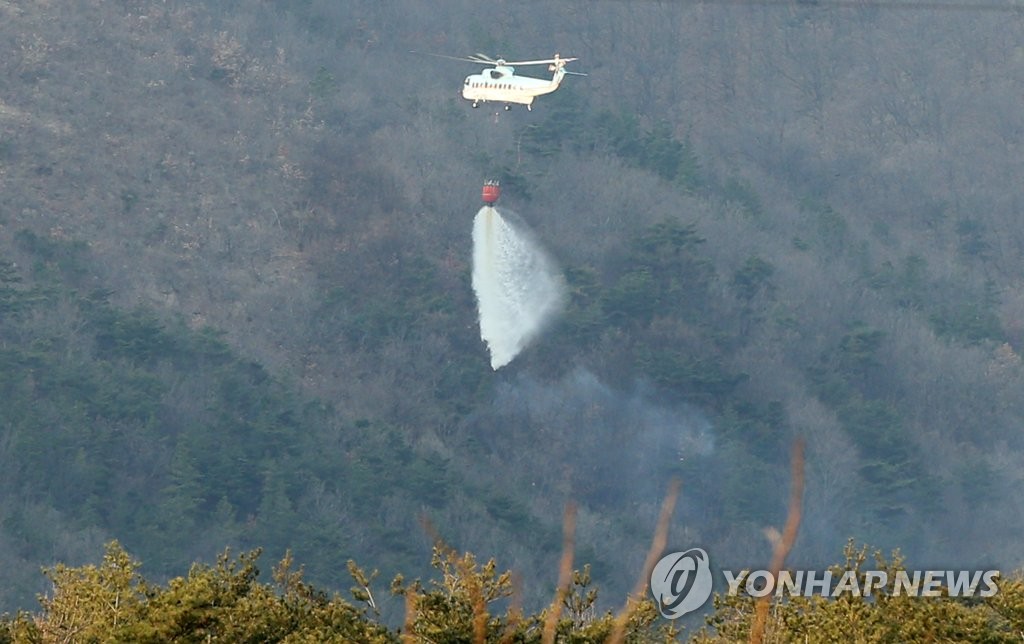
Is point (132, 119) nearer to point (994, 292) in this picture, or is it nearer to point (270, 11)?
point (270, 11)

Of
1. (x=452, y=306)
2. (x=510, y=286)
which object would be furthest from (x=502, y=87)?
(x=510, y=286)

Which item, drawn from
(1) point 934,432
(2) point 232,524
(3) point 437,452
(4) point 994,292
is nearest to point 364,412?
(3) point 437,452

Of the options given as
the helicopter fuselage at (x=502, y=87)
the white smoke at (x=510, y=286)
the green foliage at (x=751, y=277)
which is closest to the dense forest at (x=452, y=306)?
the green foliage at (x=751, y=277)

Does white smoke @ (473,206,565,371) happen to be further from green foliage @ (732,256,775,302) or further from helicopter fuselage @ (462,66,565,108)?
helicopter fuselage @ (462,66,565,108)

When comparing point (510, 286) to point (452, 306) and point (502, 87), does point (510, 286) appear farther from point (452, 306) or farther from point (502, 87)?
point (502, 87)

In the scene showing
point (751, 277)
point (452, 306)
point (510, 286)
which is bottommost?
point (510, 286)

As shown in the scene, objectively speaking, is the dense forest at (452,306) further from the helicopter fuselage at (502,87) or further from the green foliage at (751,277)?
the helicopter fuselage at (502,87)

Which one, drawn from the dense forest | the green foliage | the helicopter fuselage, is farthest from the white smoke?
the helicopter fuselage
